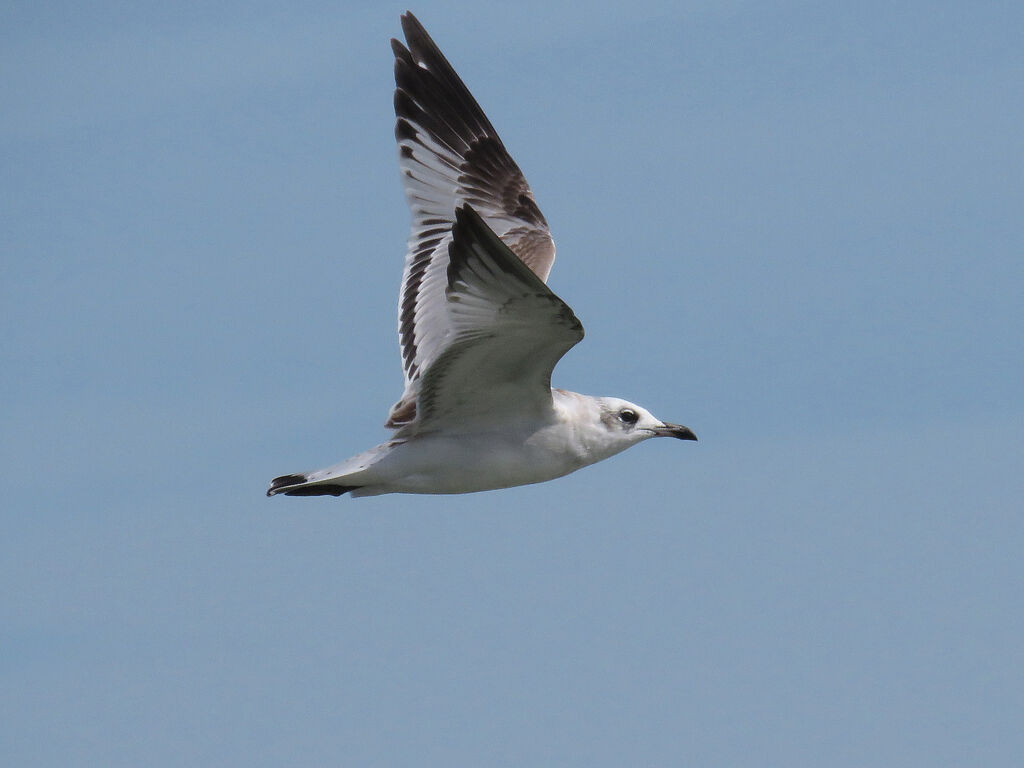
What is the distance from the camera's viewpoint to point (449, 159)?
51.7 feet

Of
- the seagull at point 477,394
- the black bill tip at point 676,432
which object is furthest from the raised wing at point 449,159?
the black bill tip at point 676,432

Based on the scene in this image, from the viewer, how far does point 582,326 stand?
1068cm

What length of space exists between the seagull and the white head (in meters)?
0.01

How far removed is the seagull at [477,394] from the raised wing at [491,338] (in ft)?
0.03

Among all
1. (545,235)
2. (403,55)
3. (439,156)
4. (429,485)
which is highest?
(403,55)

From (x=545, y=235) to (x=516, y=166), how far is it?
1114 millimetres

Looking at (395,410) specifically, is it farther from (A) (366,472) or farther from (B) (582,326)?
(B) (582,326)

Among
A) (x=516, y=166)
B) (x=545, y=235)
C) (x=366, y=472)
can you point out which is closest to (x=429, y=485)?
(x=366, y=472)

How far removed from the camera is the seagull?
1038cm

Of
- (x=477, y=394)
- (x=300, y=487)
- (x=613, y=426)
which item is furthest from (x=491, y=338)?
(x=300, y=487)

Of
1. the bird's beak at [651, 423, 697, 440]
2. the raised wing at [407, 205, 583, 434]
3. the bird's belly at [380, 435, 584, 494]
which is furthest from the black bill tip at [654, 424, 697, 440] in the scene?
the raised wing at [407, 205, 583, 434]

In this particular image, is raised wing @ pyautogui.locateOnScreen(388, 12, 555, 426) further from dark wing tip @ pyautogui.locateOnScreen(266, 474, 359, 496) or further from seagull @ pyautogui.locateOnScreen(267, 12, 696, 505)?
dark wing tip @ pyautogui.locateOnScreen(266, 474, 359, 496)

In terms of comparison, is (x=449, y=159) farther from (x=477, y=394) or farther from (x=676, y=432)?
(x=477, y=394)

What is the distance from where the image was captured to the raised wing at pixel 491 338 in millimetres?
10078
